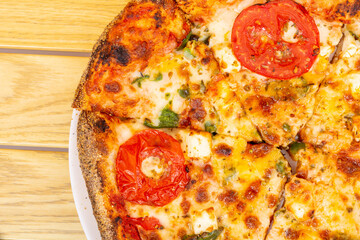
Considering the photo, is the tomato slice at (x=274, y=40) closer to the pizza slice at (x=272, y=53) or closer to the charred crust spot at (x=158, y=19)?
the pizza slice at (x=272, y=53)

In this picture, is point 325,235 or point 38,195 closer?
point 325,235

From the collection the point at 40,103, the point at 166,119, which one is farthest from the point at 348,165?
the point at 40,103

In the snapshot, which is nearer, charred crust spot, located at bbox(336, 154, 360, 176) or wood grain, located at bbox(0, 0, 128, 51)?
charred crust spot, located at bbox(336, 154, 360, 176)

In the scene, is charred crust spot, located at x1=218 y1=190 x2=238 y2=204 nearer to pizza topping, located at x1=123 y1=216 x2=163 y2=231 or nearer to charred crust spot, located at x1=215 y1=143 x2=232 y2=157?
charred crust spot, located at x1=215 y1=143 x2=232 y2=157

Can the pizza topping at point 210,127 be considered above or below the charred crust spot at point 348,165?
above

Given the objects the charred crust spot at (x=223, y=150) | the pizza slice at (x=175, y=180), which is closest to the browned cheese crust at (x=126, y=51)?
the pizza slice at (x=175, y=180)

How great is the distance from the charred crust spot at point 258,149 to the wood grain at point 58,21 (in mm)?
1286

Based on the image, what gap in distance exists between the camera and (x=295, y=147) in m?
2.46

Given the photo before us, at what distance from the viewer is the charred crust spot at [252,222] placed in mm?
2365

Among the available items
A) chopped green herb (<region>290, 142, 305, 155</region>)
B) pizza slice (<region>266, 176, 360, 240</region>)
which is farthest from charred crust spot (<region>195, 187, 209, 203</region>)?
chopped green herb (<region>290, 142, 305, 155</region>)

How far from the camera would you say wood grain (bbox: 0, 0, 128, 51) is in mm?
2875

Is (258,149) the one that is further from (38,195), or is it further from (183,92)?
(38,195)

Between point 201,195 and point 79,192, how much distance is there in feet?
2.54

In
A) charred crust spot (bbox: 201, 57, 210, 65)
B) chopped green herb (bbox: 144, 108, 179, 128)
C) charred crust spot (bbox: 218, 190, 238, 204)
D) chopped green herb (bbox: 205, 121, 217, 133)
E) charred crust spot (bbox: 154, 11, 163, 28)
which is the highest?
charred crust spot (bbox: 154, 11, 163, 28)
